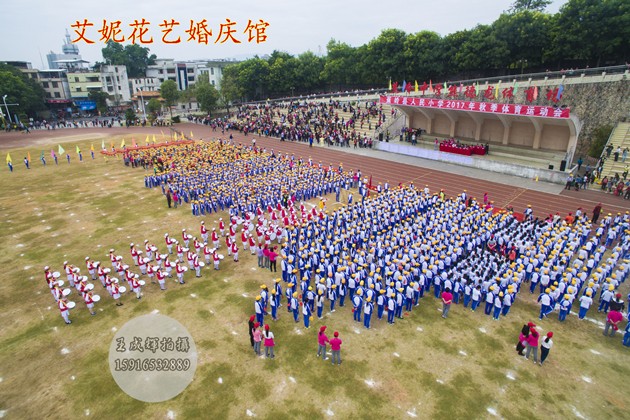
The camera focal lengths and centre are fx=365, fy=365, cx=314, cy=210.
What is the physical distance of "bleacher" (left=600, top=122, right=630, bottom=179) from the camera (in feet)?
74.9

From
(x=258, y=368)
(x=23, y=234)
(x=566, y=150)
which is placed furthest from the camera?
(x=566, y=150)

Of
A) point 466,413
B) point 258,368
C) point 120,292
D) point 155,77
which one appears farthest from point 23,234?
point 155,77

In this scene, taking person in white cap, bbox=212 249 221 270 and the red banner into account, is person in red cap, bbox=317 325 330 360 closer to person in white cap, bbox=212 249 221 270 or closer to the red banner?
person in white cap, bbox=212 249 221 270

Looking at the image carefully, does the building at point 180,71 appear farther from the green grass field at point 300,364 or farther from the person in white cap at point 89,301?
the person in white cap at point 89,301

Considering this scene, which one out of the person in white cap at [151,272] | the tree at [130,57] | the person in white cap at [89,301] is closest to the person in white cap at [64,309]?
the person in white cap at [89,301]

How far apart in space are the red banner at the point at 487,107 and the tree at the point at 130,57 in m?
71.8

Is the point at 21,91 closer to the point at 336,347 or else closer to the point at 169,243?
the point at 169,243

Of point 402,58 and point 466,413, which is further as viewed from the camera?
point 402,58

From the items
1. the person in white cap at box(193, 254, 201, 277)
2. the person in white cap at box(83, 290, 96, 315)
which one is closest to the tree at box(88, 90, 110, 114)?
the person in white cap at box(193, 254, 201, 277)

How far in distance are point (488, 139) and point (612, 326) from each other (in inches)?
958

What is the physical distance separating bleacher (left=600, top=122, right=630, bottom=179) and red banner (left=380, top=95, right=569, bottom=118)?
4319mm

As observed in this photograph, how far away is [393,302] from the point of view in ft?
33.5

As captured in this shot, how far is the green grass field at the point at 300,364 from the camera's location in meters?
7.84

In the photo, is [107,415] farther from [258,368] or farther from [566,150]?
[566,150]
